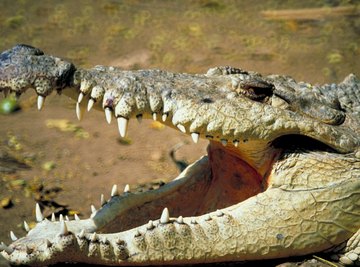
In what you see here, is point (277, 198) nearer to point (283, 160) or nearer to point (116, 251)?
point (283, 160)

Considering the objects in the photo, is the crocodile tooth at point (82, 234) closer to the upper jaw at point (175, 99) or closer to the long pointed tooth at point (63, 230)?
the long pointed tooth at point (63, 230)

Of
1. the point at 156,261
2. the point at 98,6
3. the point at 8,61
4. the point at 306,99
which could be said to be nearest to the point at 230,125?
the point at 306,99

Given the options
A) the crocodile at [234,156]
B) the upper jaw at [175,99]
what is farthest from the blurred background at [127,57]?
the upper jaw at [175,99]

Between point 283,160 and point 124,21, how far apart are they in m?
5.77

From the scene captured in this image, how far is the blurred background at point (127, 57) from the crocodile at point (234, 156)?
101 centimetres

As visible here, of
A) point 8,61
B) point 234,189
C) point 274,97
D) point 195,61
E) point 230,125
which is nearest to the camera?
point 8,61

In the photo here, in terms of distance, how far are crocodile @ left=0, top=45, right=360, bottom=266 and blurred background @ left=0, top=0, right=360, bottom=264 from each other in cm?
101

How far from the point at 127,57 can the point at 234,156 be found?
4051 millimetres

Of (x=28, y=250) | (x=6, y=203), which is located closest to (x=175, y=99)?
(x=28, y=250)

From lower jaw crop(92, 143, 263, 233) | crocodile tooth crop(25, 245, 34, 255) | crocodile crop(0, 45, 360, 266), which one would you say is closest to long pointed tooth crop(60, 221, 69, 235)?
crocodile crop(0, 45, 360, 266)

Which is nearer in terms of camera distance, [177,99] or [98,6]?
[177,99]

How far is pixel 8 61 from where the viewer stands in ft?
11.7

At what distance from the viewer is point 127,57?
8.12m

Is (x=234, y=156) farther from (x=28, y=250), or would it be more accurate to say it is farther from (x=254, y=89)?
(x=28, y=250)
